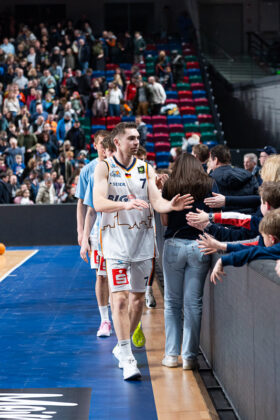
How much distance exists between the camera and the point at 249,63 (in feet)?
81.7

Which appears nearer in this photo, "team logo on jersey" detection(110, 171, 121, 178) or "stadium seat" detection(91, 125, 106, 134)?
"team logo on jersey" detection(110, 171, 121, 178)

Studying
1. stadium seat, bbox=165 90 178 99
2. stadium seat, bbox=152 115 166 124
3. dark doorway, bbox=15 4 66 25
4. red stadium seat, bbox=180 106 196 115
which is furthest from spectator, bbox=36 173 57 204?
dark doorway, bbox=15 4 66 25

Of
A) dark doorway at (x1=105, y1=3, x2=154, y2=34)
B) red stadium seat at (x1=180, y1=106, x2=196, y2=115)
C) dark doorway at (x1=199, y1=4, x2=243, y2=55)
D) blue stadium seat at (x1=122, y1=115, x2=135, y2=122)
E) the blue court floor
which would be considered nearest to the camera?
the blue court floor

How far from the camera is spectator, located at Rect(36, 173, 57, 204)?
17156mm

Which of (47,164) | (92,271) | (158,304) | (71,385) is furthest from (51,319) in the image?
(47,164)

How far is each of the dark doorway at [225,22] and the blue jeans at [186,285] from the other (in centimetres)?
2432

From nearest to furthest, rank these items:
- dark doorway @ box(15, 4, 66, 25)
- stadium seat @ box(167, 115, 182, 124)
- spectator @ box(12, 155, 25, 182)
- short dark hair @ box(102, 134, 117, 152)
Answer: short dark hair @ box(102, 134, 117, 152) < spectator @ box(12, 155, 25, 182) < stadium seat @ box(167, 115, 182, 124) < dark doorway @ box(15, 4, 66, 25)

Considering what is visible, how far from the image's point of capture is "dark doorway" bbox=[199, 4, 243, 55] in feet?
95.3

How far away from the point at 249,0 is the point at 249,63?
660 centimetres

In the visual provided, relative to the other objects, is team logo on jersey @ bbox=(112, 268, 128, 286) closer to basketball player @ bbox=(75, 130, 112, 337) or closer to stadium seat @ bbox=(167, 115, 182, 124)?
basketball player @ bbox=(75, 130, 112, 337)

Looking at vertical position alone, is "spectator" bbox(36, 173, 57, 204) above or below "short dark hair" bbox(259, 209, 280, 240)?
below

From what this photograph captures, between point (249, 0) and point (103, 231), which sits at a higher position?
point (249, 0)

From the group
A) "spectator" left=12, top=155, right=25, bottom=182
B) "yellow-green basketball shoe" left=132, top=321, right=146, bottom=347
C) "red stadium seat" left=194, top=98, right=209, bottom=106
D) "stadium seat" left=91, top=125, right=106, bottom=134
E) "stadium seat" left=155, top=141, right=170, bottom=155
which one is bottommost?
"yellow-green basketball shoe" left=132, top=321, right=146, bottom=347

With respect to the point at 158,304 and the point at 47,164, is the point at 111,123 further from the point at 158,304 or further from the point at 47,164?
the point at 158,304
